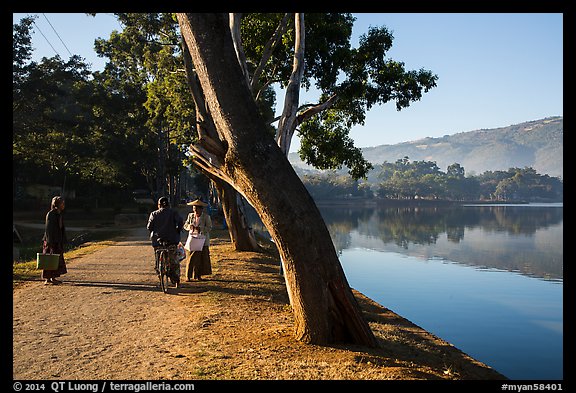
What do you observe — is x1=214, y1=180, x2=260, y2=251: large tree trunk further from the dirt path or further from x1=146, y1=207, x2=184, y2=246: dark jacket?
x1=146, y1=207, x2=184, y2=246: dark jacket

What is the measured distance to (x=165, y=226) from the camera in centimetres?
991

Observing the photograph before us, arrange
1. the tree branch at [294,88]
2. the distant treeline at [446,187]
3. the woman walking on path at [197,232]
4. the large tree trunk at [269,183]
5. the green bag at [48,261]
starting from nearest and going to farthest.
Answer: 1. the large tree trunk at [269,183]
2. the green bag at [48,261]
3. the woman walking on path at [197,232]
4. the tree branch at [294,88]
5. the distant treeline at [446,187]

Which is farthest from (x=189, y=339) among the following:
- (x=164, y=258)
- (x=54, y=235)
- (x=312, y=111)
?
(x=312, y=111)

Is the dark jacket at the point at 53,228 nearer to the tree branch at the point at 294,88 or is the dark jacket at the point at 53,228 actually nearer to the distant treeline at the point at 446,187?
the tree branch at the point at 294,88

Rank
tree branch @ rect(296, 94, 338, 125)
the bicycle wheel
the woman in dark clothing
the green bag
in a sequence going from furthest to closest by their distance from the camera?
tree branch @ rect(296, 94, 338, 125) < the woman in dark clothing < the green bag < the bicycle wheel

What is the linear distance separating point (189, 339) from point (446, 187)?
498 ft

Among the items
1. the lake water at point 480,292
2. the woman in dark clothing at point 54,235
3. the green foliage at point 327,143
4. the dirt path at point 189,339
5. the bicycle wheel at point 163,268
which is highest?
the green foliage at point 327,143

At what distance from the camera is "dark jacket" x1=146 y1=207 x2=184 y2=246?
991 cm

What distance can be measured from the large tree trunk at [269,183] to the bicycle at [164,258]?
12.9 ft

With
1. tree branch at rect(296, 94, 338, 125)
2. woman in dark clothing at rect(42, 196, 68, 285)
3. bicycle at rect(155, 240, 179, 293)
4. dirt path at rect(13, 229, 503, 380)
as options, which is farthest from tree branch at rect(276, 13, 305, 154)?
woman in dark clothing at rect(42, 196, 68, 285)

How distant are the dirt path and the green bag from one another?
42 centimetres

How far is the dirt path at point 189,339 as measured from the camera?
5645 millimetres

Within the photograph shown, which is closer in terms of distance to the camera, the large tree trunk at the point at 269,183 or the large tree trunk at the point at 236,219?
the large tree trunk at the point at 269,183

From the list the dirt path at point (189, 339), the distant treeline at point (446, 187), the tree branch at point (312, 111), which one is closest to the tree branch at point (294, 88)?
the tree branch at point (312, 111)
